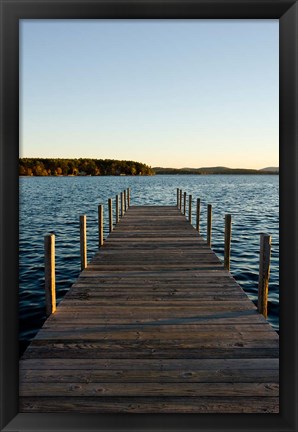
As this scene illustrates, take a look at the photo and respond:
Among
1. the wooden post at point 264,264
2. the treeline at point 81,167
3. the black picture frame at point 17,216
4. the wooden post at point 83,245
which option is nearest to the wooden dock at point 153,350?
the wooden post at point 264,264

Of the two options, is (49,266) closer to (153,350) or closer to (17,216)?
(153,350)

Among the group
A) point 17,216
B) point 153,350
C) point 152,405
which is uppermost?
point 17,216

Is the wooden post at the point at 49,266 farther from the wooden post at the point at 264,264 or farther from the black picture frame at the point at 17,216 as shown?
the black picture frame at the point at 17,216

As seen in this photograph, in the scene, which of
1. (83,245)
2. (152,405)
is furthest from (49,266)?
(152,405)

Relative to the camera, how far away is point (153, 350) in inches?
162

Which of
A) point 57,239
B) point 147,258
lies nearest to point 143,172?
point 57,239

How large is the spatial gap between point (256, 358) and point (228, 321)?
39.3 inches

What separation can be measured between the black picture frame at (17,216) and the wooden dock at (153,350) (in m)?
0.94

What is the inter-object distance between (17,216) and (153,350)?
2495 millimetres

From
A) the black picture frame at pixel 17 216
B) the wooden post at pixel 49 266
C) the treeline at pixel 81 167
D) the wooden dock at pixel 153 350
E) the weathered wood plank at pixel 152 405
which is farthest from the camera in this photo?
the treeline at pixel 81 167

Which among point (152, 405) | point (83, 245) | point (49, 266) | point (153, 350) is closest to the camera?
point (152, 405)

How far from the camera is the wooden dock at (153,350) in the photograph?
10.6 feet

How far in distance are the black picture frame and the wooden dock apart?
3.09 ft

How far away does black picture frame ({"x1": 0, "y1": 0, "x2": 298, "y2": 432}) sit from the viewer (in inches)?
87.4
